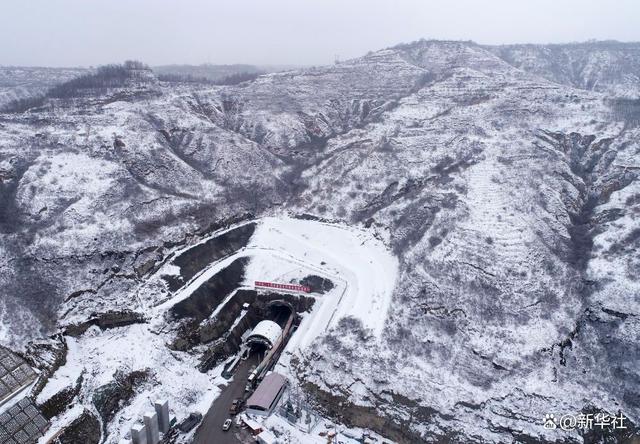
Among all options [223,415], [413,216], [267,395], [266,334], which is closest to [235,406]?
[223,415]

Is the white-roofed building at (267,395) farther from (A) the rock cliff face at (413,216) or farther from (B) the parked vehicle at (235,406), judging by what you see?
(A) the rock cliff face at (413,216)

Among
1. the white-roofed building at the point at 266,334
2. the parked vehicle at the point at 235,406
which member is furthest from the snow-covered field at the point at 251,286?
the parked vehicle at the point at 235,406

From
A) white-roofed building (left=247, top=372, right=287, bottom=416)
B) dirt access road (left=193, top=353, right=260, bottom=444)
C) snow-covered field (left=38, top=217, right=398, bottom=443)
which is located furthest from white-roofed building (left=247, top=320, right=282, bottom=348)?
white-roofed building (left=247, top=372, right=287, bottom=416)

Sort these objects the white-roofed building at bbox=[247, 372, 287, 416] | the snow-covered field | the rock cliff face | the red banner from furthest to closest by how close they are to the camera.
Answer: the red banner, the rock cliff face, the white-roofed building at bbox=[247, 372, 287, 416], the snow-covered field

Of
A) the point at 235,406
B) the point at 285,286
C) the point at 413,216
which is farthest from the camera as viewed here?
the point at 413,216

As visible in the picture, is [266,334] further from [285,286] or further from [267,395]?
[285,286]

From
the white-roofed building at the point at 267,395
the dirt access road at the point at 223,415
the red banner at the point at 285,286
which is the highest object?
the red banner at the point at 285,286

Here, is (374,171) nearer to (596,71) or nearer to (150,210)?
(150,210)

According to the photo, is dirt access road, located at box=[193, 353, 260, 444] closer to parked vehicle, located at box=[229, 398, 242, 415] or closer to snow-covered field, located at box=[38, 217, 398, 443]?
parked vehicle, located at box=[229, 398, 242, 415]

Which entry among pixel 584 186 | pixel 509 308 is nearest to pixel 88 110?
pixel 509 308
